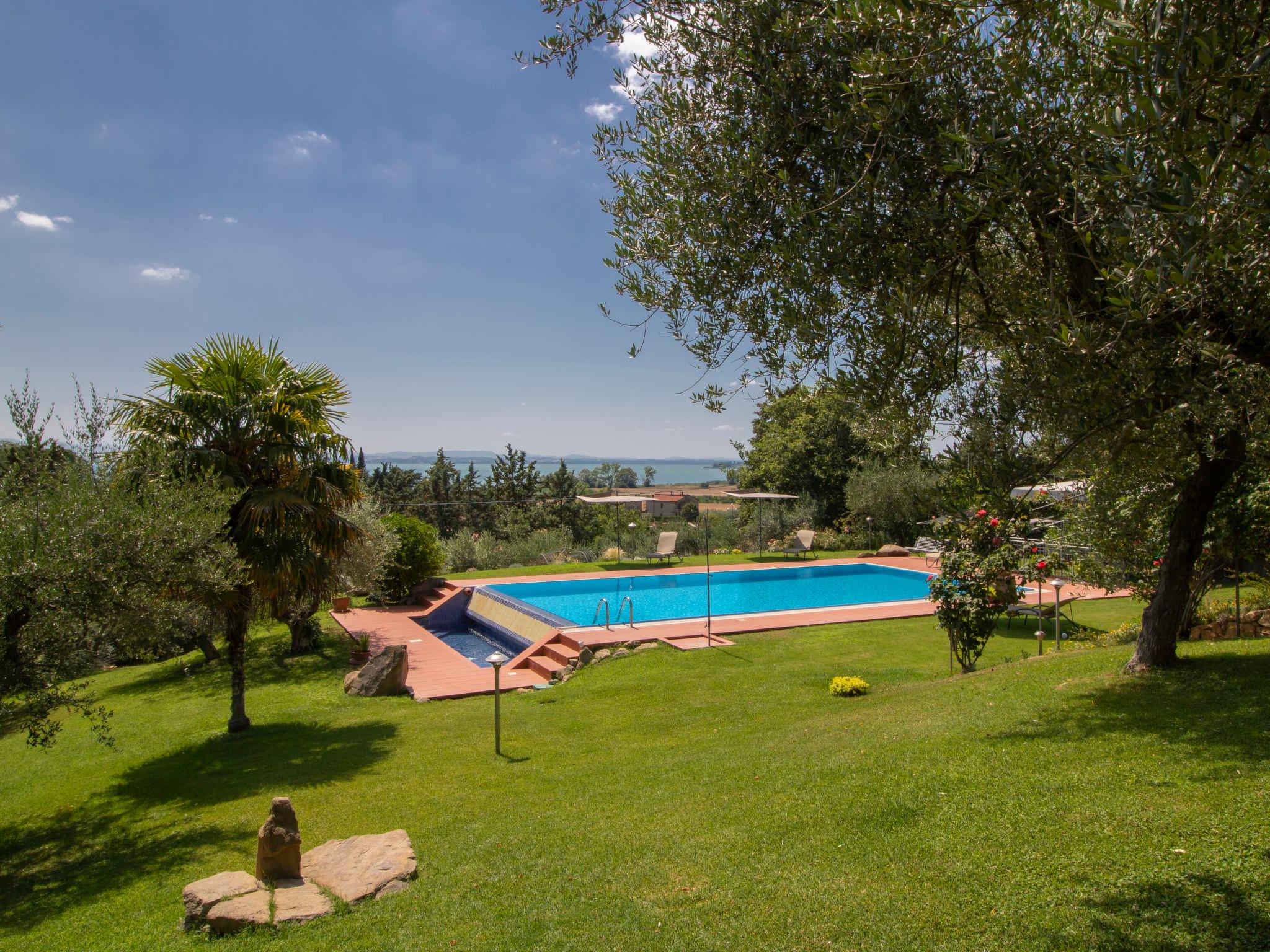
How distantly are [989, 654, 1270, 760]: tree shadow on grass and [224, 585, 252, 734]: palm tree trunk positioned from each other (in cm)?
863

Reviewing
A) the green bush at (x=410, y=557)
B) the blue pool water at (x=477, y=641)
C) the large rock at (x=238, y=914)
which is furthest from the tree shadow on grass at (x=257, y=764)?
the green bush at (x=410, y=557)

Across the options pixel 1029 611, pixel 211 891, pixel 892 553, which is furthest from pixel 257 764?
pixel 892 553

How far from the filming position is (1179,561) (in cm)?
648

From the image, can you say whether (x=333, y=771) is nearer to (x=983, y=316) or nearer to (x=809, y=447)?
(x=983, y=316)

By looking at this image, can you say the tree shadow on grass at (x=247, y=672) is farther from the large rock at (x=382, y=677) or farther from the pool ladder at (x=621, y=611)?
the pool ladder at (x=621, y=611)

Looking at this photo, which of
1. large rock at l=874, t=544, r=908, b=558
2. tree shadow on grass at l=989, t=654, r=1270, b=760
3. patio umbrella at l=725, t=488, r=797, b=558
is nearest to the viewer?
tree shadow on grass at l=989, t=654, r=1270, b=760

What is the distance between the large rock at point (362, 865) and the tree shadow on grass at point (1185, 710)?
4741 millimetres

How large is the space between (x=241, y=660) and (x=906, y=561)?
1952cm

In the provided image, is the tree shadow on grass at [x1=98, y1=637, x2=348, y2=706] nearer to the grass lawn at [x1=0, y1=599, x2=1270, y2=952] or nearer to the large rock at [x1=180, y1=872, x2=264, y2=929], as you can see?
the grass lawn at [x1=0, y1=599, x2=1270, y2=952]

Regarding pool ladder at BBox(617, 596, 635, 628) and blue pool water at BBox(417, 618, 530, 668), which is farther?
blue pool water at BBox(417, 618, 530, 668)

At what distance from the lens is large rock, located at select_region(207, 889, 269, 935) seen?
169 inches

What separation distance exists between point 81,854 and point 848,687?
325 inches

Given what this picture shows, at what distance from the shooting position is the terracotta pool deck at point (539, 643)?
1194 cm

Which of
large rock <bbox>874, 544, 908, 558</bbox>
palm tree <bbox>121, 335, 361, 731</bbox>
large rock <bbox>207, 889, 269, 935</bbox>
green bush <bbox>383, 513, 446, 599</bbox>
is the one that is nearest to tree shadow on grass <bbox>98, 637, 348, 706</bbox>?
palm tree <bbox>121, 335, 361, 731</bbox>
